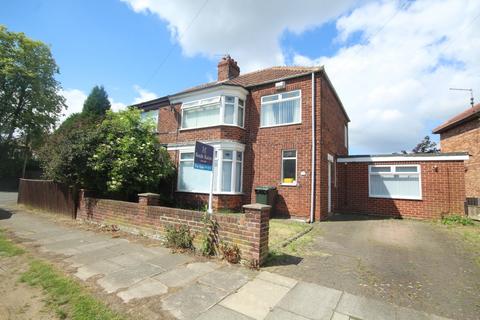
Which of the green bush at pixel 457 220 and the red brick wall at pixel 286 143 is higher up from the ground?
the red brick wall at pixel 286 143

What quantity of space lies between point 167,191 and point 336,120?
993 centimetres

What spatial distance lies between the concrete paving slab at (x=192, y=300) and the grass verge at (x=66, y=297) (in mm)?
661

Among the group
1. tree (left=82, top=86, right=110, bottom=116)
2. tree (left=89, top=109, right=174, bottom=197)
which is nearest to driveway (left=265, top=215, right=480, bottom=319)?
tree (left=89, top=109, right=174, bottom=197)

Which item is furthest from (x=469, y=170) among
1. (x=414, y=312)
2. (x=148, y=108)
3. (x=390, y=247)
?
(x=148, y=108)

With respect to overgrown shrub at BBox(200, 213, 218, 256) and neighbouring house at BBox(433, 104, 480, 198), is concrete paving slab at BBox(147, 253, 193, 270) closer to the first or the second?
overgrown shrub at BBox(200, 213, 218, 256)

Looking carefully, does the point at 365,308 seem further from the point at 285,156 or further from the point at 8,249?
the point at 285,156

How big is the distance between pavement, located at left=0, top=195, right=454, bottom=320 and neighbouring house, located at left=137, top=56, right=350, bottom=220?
247 inches

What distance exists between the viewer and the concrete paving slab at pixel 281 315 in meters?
3.30

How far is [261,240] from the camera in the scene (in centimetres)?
509

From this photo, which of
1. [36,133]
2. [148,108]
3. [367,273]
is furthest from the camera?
[36,133]

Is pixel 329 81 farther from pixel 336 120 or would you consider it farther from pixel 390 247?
pixel 390 247

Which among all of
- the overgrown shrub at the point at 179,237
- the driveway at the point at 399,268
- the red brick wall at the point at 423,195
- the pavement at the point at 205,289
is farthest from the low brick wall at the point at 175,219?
the red brick wall at the point at 423,195

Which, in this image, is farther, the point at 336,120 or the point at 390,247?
the point at 336,120

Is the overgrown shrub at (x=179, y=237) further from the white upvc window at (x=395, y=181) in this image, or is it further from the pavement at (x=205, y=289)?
the white upvc window at (x=395, y=181)
